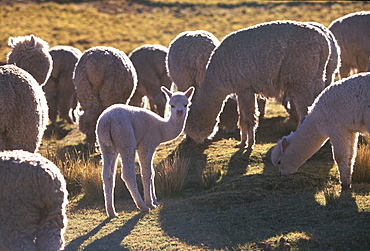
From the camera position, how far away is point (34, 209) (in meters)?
5.03

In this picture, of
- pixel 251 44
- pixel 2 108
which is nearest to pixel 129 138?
pixel 2 108

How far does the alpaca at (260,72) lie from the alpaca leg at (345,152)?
253cm

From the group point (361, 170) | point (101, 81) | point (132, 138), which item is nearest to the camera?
point (132, 138)

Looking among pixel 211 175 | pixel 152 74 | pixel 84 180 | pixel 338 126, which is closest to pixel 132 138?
pixel 84 180

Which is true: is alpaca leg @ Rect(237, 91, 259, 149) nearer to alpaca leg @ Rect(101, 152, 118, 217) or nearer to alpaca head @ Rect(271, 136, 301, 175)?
alpaca head @ Rect(271, 136, 301, 175)

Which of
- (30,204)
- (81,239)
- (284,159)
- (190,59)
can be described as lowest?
(81,239)

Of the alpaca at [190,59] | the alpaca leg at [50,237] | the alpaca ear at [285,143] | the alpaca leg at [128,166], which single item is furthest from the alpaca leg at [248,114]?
the alpaca leg at [50,237]

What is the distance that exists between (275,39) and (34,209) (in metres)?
7.27

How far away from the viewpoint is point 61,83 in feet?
55.8

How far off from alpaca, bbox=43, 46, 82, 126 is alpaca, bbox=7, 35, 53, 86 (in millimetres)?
7034

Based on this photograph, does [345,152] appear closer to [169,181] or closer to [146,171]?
[169,181]

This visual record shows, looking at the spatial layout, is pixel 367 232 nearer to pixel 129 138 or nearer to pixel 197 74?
pixel 129 138

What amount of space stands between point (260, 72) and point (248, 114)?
0.97 m

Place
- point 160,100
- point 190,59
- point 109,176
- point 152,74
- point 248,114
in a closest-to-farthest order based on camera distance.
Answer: point 109,176, point 248,114, point 190,59, point 160,100, point 152,74
